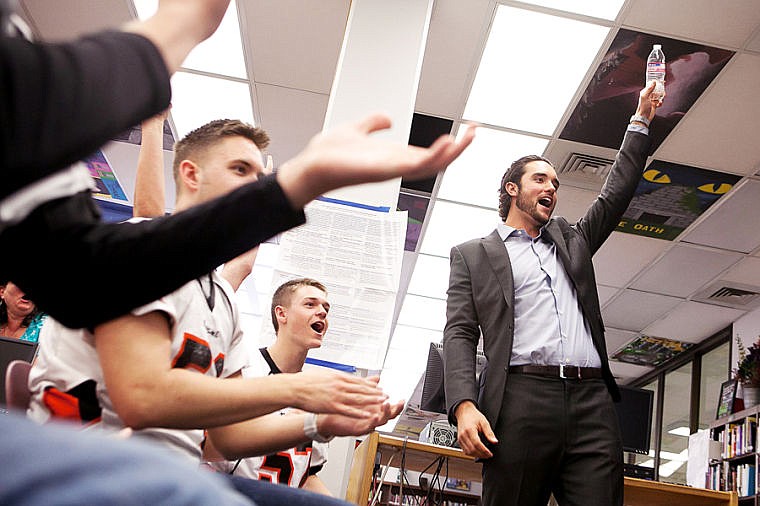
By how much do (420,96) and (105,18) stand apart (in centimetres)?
187

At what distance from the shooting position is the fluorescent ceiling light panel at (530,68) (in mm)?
3516

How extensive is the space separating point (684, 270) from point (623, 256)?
0.56 metres

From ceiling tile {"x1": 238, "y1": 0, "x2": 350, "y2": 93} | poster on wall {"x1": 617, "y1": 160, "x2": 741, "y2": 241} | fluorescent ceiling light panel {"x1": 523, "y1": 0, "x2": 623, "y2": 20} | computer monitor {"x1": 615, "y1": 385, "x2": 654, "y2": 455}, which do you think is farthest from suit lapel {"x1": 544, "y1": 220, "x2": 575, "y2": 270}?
computer monitor {"x1": 615, "y1": 385, "x2": 654, "y2": 455}

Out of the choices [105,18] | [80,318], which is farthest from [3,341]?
[105,18]

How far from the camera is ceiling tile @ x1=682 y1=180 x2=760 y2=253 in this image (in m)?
4.65

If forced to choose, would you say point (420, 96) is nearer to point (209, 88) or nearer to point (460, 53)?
point (460, 53)

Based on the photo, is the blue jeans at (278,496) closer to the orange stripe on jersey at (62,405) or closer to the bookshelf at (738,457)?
Result: the orange stripe on jersey at (62,405)

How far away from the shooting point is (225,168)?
1299mm

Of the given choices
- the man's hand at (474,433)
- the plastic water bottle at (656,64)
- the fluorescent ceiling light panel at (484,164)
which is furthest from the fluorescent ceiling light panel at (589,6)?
the man's hand at (474,433)

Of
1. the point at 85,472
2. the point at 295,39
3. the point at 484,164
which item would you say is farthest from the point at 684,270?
the point at 85,472

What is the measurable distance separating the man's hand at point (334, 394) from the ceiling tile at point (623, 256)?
4701mm

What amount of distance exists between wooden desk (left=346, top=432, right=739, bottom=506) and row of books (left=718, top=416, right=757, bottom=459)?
2688mm

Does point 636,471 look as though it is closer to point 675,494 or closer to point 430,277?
point 675,494

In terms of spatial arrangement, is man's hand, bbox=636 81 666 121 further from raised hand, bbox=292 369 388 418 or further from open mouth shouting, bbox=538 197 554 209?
raised hand, bbox=292 369 388 418
